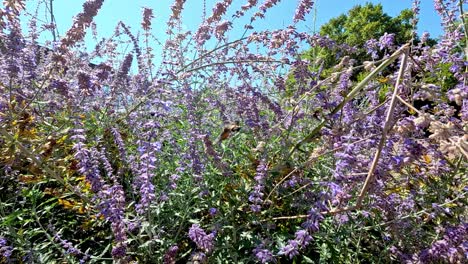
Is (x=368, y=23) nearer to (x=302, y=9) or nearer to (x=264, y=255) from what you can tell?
(x=302, y=9)

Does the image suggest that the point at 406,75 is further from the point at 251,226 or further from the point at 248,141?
the point at 248,141

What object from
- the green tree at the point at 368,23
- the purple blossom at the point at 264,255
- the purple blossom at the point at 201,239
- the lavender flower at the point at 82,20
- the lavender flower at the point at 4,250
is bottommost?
the lavender flower at the point at 4,250

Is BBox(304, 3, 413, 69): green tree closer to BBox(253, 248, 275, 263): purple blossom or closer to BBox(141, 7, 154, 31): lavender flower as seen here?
BBox(141, 7, 154, 31): lavender flower

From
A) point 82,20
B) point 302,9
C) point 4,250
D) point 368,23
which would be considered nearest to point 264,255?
point 4,250

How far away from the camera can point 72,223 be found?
267 cm

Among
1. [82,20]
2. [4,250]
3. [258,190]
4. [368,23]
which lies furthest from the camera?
[368,23]

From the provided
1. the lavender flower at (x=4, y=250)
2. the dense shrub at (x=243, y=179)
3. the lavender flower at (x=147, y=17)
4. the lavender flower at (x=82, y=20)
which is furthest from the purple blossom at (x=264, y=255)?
the lavender flower at (x=147, y=17)

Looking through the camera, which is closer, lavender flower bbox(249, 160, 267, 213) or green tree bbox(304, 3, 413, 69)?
lavender flower bbox(249, 160, 267, 213)

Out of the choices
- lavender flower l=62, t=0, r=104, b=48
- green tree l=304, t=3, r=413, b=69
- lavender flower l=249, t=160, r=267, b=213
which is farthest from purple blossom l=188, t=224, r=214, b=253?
green tree l=304, t=3, r=413, b=69

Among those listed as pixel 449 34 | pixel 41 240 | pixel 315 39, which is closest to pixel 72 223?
pixel 41 240

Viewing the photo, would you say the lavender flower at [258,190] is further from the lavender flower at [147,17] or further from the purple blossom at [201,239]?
the lavender flower at [147,17]

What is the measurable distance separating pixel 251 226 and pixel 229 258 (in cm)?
22

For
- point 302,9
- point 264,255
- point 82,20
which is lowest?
point 264,255

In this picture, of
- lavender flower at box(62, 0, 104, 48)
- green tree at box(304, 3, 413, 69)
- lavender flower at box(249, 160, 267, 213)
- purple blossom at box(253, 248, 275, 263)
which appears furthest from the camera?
green tree at box(304, 3, 413, 69)
